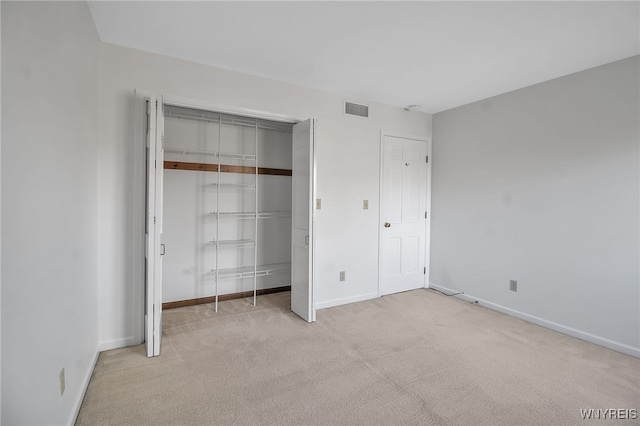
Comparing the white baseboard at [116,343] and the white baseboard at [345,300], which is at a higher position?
Result: the white baseboard at [345,300]

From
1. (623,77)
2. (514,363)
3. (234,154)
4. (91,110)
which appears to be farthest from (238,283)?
(623,77)

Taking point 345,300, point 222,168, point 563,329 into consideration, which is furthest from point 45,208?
point 563,329

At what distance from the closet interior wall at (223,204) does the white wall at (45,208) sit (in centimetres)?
146

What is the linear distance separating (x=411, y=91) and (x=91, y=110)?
3.15m

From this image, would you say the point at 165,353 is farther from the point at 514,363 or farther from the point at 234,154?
the point at 514,363

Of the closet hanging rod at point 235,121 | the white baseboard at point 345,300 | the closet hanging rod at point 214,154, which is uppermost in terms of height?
the closet hanging rod at point 235,121

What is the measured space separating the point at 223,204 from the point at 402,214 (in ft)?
7.92

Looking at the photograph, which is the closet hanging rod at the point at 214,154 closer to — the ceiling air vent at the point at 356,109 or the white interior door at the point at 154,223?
the white interior door at the point at 154,223

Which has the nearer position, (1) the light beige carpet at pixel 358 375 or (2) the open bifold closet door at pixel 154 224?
(1) the light beige carpet at pixel 358 375

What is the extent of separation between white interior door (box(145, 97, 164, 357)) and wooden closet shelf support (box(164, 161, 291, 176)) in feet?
3.76

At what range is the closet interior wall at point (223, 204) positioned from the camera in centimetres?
371

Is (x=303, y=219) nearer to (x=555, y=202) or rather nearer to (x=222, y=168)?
(x=222, y=168)

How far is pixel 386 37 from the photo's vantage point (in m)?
2.50

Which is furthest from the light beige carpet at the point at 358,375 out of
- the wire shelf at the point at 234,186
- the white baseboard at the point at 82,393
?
the wire shelf at the point at 234,186
